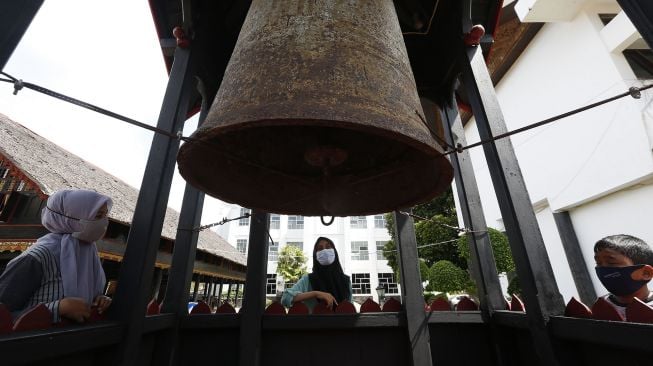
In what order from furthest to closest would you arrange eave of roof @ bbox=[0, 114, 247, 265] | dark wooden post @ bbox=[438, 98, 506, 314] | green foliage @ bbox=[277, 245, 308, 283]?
green foliage @ bbox=[277, 245, 308, 283] → eave of roof @ bbox=[0, 114, 247, 265] → dark wooden post @ bbox=[438, 98, 506, 314]

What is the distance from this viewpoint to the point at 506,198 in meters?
2.32

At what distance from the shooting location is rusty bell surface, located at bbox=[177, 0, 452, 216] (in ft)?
3.57

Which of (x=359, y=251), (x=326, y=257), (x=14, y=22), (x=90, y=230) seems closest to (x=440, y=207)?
(x=359, y=251)

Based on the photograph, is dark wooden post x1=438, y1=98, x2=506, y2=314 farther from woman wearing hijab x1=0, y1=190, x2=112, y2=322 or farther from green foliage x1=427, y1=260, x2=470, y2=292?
green foliage x1=427, y1=260, x2=470, y2=292

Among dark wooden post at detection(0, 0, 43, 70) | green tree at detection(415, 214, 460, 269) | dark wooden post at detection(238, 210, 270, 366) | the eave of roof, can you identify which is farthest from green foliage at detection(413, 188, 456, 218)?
dark wooden post at detection(0, 0, 43, 70)

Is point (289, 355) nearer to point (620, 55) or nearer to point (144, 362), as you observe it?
point (144, 362)

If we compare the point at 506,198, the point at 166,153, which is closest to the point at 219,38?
the point at 166,153

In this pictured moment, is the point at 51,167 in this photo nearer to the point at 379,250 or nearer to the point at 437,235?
the point at 437,235

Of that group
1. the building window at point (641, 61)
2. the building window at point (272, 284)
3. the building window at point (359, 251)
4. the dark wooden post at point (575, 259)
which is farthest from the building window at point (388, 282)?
the building window at point (641, 61)

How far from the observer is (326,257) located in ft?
11.0

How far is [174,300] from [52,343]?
1401mm

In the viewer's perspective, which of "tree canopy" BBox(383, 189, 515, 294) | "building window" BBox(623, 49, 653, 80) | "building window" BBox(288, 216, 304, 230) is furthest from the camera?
"building window" BBox(288, 216, 304, 230)

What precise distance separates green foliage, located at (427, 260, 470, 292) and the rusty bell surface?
931cm

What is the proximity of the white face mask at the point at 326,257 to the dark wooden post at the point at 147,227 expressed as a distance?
1.66m
